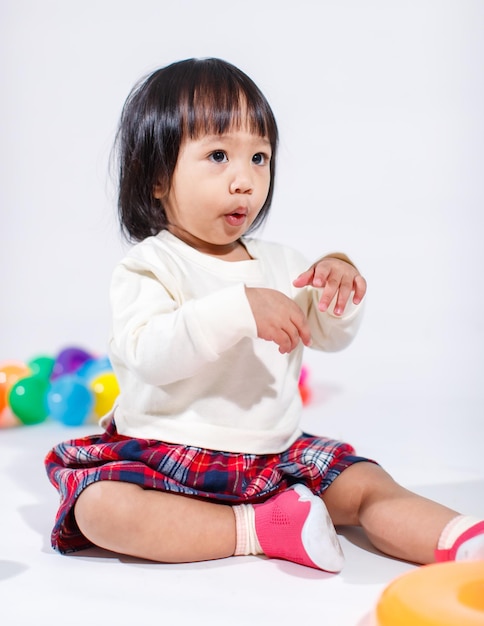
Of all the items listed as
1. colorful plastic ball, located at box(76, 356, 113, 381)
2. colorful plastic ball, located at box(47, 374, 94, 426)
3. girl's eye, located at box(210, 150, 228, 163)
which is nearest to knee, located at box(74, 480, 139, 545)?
girl's eye, located at box(210, 150, 228, 163)

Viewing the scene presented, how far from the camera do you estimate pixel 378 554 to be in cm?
126

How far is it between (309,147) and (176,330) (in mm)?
1664

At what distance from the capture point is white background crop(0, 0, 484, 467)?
261cm

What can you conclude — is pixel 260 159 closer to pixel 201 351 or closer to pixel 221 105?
pixel 221 105

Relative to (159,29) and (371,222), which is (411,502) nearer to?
(371,222)

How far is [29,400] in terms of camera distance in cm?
196

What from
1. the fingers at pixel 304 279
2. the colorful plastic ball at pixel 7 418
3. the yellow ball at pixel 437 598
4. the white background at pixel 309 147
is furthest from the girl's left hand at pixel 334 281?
the white background at pixel 309 147

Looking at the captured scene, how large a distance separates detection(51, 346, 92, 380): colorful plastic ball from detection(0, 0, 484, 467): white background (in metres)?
0.33

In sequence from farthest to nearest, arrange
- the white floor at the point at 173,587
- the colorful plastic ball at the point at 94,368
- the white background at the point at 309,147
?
the white background at the point at 309,147 → the colorful plastic ball at the point at 94,368 → the white floor at the point at 173,587

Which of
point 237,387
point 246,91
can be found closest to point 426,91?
point 246,91

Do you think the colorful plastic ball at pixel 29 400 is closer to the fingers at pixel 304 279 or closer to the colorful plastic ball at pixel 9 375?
the colorful plastic ball at pixel 9 375

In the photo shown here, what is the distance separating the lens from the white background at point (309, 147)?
8.57 feet

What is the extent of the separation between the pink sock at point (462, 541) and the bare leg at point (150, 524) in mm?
269

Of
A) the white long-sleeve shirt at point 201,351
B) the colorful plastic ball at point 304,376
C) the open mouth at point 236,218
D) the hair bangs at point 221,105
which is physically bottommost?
the colorful plastic ball at point 304,376
